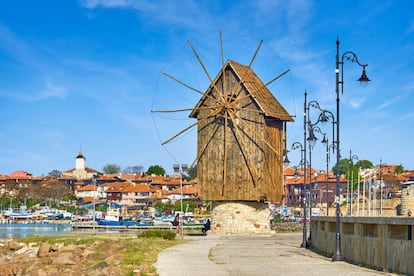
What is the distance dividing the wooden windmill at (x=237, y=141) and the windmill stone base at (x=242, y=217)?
0.83m

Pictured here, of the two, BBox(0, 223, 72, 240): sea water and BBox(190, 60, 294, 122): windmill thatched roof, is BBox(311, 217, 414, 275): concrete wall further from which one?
BBox(0, 223, 72, 240): sea water

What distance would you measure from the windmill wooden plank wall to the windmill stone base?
2.87ft

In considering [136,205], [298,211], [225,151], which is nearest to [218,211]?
[225,151]

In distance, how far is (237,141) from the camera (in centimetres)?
5144

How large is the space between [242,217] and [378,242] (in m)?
29.9

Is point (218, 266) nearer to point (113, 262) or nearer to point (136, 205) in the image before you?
point (113, 262)

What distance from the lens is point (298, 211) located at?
519 feet

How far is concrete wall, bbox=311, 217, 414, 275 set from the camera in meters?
19.5

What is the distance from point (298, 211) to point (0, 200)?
265 ft

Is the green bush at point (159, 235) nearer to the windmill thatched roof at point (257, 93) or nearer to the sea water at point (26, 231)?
the windmill thatched roof at point (257, 93)

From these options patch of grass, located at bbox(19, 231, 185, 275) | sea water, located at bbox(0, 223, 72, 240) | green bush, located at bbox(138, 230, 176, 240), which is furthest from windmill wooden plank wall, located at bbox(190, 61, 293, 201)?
sea water, located at bbox(0, 223, 72, 240)

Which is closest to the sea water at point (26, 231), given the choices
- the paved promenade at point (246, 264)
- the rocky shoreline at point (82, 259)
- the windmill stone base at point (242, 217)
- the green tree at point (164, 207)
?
the windmill stone base at point (242, 217)

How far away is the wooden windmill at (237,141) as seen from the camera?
51062 millimetres

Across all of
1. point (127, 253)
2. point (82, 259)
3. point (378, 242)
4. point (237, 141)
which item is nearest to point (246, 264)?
point (378, 242)
